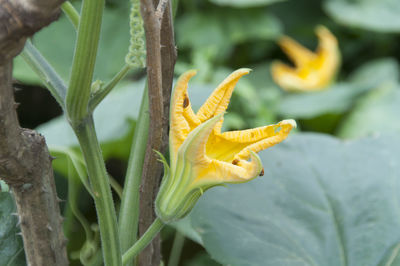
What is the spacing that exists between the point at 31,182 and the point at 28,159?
0.08 ft

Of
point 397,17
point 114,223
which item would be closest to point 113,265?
point 114,223

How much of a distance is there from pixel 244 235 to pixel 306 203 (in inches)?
5.1

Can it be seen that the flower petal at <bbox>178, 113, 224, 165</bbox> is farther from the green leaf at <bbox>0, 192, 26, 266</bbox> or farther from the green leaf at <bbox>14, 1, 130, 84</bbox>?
the green leaf at <bbox>14, 1, 130, 84</bbox>

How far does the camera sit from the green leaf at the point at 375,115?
152 cm

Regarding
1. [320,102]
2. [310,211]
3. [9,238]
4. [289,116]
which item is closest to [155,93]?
[9,238]

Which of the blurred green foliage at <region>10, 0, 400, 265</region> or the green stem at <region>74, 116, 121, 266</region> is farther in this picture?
the blurred green foliage at <region>10, 0, 400, 265</region>

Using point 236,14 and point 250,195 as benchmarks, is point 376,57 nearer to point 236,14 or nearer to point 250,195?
point 236,14

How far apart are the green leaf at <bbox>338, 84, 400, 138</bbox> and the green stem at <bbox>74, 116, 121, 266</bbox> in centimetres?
115

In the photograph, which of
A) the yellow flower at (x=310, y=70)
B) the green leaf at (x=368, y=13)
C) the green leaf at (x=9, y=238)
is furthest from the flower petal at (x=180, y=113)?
the green leaf at (x=368, y=13)

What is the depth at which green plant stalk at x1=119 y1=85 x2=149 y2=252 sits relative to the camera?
0.47m

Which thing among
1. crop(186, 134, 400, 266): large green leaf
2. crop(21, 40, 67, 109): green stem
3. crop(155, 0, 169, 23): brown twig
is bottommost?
crop(186, 134, 400, 266): large green leaf

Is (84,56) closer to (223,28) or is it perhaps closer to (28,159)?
(28,159)

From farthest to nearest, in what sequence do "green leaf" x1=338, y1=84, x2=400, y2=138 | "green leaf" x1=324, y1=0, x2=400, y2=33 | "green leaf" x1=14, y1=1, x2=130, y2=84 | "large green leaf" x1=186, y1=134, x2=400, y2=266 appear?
"green leaf" x1=324, y1=0, x2=400, y2=33 → "green leaf" x1=14, y1=1, x2=130, y2=84 → "green leaf" x1=338, y1=84, x2=400, y2=138 → "large green leaf" x1=186, y1=134, x2=400, y2=266

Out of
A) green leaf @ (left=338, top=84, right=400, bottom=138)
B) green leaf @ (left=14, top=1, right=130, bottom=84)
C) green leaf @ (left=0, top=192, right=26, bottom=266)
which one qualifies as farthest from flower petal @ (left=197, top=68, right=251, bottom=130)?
green leaf @ (left=14, top=1, right=130, bottom=84)
